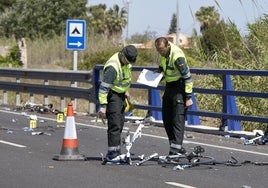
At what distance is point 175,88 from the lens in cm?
1094

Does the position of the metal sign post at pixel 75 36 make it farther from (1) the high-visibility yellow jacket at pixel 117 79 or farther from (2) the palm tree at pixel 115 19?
(2) the palm tree at pixel 115 19

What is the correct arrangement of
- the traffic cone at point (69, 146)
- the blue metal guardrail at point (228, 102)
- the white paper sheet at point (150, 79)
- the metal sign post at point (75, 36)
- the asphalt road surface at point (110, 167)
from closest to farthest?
the asphalt road surface at point (110, 167)
the traffic cone at point (69, 146)
the white paper sheet at point (150, 79)
the blue metal guardrail at point (228, 102)
the metal sign post at point (75, 36)

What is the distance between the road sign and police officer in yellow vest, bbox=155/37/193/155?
10790mm

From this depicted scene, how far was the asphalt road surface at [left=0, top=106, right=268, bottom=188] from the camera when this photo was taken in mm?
9125

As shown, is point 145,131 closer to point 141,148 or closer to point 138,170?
point 141,148

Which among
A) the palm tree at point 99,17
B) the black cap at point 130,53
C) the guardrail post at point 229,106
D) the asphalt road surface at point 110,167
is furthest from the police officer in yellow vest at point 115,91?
the palm tree at point 99,17

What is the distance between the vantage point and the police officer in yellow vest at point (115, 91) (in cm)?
1034

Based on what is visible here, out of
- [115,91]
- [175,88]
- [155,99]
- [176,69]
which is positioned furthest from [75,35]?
[115,91]

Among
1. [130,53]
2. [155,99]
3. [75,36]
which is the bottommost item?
[155,99]

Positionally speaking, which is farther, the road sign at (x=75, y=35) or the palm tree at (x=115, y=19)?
the palm tree at (x=115, y=19)

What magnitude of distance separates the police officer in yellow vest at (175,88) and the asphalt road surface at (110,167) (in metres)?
0.60

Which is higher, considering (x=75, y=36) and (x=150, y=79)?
(x=75, y=36)

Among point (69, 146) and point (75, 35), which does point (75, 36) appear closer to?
point (75, 35)

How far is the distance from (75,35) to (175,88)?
442 inches
